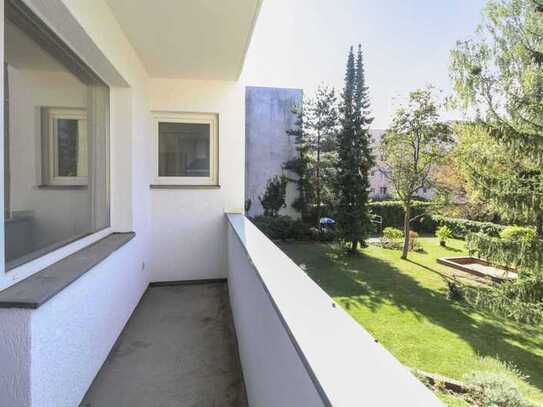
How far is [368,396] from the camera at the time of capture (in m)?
0.59

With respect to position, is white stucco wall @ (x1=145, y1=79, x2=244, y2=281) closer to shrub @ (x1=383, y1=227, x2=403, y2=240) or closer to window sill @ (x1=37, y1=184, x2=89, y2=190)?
window sill @ (x1=37, y1=184, x2=89, y2=190)

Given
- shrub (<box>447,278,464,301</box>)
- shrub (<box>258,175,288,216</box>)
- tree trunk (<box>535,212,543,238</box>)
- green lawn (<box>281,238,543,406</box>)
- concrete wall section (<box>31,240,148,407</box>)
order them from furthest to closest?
shrub (<box>258,175,288,216</box>)
shrub (<box>447,278,464,301</box>)
tree trunk (<box>535,212,543,238</box>)
green lawn (<box>281,238,543,406</box>)
concrete wall section (<box>31,240,148,407</box>)

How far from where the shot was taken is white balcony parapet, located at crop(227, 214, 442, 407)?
61 cm

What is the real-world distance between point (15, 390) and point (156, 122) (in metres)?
3.31

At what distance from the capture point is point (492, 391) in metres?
2.85

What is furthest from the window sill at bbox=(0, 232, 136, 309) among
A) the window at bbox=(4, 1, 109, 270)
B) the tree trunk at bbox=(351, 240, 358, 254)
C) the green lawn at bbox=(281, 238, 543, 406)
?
the tree trunk at bbox=(351, 240, 358, 254)

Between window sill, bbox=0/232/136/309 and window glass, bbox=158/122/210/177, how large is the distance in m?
1.85

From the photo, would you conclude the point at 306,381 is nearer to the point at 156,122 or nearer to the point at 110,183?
the point at 110,183

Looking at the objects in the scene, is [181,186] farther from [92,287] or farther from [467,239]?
[467,239]

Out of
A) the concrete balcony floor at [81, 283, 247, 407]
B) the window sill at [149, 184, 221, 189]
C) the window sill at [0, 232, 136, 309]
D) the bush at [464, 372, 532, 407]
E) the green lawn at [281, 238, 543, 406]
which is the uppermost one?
the window sill at [149, 184, 221, 189]

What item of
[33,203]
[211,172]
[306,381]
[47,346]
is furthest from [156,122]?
[306,381]

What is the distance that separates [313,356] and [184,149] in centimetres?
381

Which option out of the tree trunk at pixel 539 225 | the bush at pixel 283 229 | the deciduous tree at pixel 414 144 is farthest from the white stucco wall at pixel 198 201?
the bush at pixel 283 229

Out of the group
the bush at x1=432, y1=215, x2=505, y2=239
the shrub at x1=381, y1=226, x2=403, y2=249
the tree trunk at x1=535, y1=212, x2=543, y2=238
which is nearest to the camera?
the tree trunk at x1=535, y1=212, x2=543, y2=238
